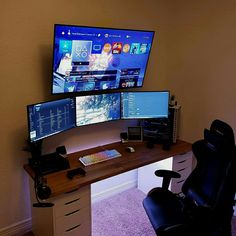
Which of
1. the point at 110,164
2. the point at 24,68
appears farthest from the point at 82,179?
the point at 24,68

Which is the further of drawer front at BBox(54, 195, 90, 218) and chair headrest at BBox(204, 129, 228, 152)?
drawer front at BBox(54, 195, 90, 218)

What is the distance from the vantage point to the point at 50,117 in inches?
84.0

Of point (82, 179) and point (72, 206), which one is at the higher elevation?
point (82, 179)

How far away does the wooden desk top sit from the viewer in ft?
6.48

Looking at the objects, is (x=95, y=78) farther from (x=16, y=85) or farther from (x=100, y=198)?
(x=100, y=198)

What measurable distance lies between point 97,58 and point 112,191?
1.54m

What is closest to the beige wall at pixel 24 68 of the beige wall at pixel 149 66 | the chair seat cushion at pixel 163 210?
the beige wall at pixel 149 66

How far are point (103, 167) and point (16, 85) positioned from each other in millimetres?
974

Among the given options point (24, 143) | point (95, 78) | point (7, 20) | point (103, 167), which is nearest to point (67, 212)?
point (103, 167)

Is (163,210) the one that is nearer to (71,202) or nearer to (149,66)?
(71,202)

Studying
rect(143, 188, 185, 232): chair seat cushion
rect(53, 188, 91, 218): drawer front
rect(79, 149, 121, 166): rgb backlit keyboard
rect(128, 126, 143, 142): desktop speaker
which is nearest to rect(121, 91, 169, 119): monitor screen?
rect(128, 126, 143, 142): desktop speaker

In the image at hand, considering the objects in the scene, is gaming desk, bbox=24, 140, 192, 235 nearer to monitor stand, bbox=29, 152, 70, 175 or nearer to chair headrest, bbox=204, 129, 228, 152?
monitor stand, bbox=29, 152, 70, 175

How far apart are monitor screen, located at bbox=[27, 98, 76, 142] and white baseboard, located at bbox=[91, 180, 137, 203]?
957 millimetres

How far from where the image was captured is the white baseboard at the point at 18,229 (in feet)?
7.69
